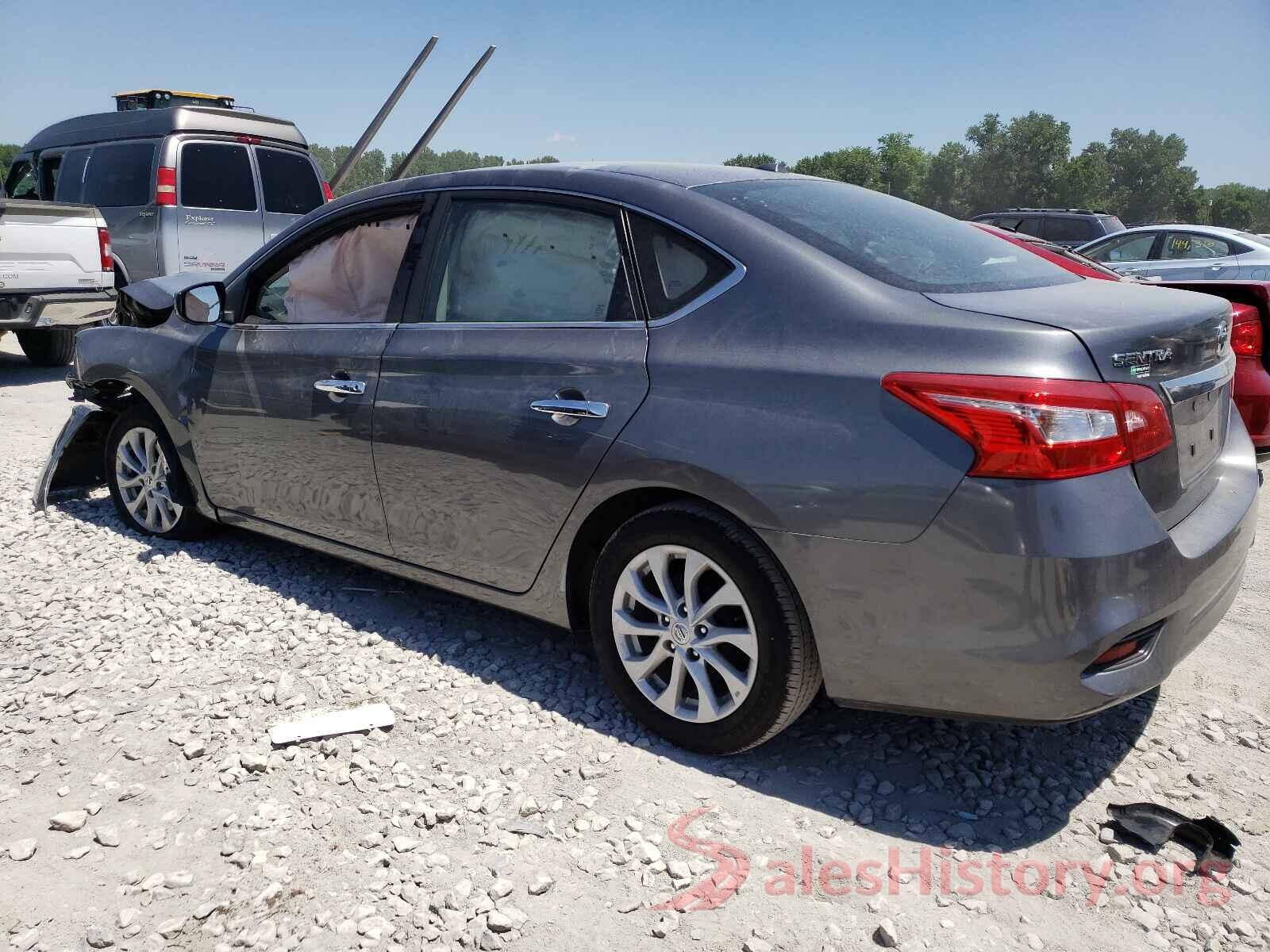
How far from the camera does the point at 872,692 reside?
2621 mm

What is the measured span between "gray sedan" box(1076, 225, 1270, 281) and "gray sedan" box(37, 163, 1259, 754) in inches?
446

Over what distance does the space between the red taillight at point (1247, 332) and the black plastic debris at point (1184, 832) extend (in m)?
2.99

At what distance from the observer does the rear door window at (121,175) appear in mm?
10211

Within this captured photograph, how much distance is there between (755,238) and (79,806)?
8.04 ft

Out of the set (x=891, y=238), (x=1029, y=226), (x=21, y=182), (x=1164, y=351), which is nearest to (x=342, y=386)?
(x=891, y=238)

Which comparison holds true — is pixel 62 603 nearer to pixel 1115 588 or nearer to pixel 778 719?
pixel 778 719

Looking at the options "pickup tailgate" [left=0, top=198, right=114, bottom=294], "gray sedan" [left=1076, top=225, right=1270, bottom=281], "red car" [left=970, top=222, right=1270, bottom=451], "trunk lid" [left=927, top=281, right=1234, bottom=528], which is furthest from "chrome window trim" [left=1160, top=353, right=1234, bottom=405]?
"gray sedan" [left=1076, top=225, right=1270, bottom=281]

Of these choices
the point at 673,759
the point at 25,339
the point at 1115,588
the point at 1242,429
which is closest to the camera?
the point at 1115,588

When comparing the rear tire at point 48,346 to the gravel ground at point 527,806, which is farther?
the rear tire at point 48,346

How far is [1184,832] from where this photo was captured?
8.46 ft

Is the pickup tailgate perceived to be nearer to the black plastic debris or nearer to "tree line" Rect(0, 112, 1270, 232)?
the black plastic debris

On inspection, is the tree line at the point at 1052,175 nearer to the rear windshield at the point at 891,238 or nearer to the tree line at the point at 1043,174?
the tree line at the point at 1043,174

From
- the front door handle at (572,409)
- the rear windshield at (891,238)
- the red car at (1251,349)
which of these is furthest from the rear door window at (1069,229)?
the front door handle at (572,409)

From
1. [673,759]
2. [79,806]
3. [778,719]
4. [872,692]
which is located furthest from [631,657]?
[79,806]
